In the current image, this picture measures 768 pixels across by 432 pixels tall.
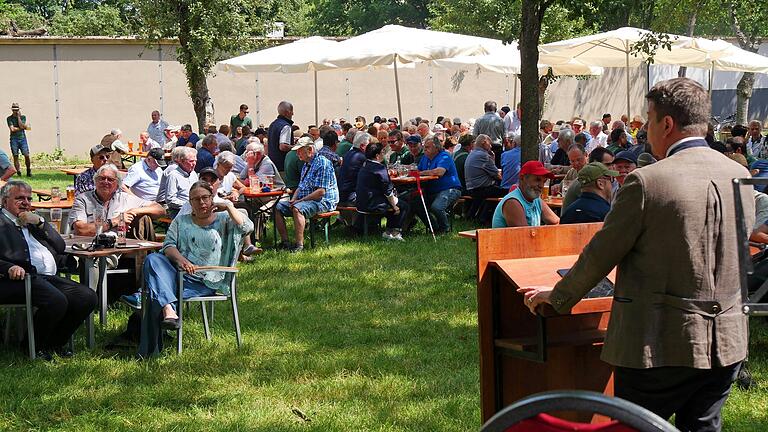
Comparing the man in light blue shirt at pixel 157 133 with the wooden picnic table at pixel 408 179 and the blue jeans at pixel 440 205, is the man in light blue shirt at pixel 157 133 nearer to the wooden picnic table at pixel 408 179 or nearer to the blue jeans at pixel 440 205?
the wooden picnic table at pixel 408 179

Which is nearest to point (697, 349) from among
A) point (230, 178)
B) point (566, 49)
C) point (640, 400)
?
point (640, 400)

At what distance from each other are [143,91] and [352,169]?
61.4 ft

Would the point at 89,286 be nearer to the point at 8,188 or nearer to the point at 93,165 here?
the point at 8,188

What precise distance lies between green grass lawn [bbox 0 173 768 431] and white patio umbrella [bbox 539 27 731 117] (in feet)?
27.7

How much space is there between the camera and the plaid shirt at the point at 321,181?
41.5 ft

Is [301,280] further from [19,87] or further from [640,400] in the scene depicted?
[19,87]

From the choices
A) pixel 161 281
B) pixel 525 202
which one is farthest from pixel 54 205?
pixel 525 202

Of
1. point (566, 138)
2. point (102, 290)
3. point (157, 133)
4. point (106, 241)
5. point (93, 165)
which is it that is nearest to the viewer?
point (106, 241)

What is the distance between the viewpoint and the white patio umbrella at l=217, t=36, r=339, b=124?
17297mm

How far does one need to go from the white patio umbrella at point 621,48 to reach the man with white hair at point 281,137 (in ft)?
14.5

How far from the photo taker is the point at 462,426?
18.7ft

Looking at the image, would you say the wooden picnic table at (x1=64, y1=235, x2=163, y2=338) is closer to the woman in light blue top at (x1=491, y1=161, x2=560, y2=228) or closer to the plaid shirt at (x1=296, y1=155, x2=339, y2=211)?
the woman in light blue top at (x1=491, y1=161, x2=560, y2=228)

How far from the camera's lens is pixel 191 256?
786 centimetres

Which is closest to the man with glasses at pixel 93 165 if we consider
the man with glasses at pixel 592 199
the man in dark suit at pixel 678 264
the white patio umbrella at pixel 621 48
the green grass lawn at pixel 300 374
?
the green grass lawn at pixel 300 374
